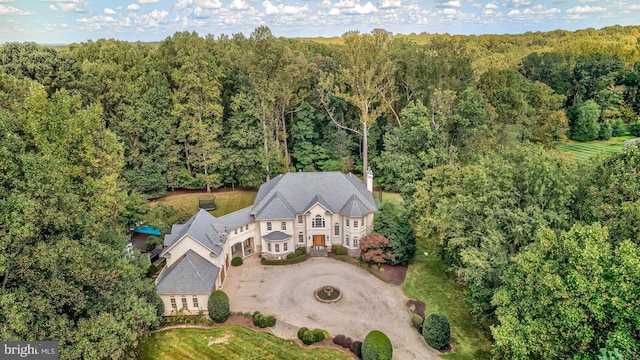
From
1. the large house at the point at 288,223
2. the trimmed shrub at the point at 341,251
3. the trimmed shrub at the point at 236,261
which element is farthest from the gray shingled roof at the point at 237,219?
the trimmed shrub at the point at 341,251

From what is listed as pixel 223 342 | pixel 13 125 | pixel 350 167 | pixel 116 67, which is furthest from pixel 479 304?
pixel 116 67

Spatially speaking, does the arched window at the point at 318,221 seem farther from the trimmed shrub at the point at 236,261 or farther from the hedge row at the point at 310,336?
the hedge row at the point at 310,336

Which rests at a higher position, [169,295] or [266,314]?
[169,295]

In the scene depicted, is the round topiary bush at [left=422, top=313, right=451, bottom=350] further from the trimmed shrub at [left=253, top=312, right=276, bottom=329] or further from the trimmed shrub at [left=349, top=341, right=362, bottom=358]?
the trimmed shrub at [left=253, top=312, right=276, bottom=329]

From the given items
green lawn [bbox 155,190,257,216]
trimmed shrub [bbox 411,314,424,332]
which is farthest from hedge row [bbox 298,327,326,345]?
green lawn [bbox 155,190,257,216]

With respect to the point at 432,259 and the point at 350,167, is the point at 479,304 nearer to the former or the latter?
the point at 432,259
